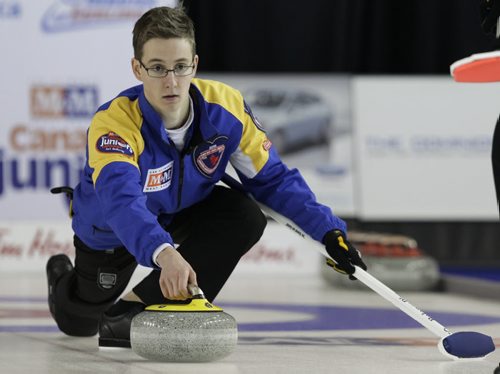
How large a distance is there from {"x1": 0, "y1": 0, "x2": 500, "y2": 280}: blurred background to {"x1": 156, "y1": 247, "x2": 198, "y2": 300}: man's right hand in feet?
12.9

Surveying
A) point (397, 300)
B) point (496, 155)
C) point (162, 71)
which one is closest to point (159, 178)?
point (162, 71)

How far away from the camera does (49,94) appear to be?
659 centimetres

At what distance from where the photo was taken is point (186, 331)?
2.32 meters

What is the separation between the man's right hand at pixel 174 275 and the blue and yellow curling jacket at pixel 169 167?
0.45 ft

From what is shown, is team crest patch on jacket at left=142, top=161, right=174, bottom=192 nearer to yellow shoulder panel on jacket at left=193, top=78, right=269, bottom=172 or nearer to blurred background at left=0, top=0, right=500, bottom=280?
yellow shoulder panel on jacket at left=193, top=78, right=269, bottom=172

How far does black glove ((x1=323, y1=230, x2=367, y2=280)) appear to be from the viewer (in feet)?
8.76

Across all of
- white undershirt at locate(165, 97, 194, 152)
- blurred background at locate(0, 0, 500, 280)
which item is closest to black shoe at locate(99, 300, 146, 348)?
white undershirt at locate(165, 97, 194, 152)

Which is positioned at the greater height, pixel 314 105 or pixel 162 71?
pixel 162 71

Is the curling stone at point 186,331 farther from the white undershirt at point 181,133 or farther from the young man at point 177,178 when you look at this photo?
the white undershirt at point 181,133

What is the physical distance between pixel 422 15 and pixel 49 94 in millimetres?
2784

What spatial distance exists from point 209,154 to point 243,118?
159 mm

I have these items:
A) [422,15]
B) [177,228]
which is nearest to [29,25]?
[422,15]

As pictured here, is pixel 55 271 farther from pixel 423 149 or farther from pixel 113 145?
pixel 423 149

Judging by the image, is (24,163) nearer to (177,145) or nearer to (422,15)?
(422,15)
